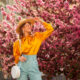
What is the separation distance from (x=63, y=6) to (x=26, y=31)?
2.20 m

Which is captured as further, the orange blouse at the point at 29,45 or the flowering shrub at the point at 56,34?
the flowering shrub at the point at 56,34

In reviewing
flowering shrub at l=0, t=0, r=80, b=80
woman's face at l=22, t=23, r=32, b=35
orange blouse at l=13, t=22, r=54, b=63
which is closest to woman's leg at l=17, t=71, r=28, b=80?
orange blouse at l=13, t=22, r=54, b=63

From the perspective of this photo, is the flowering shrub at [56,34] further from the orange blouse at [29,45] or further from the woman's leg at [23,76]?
the woman's leg at [23,76]

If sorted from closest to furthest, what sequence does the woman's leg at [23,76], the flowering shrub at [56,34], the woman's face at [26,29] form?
the woman's leg at [23,76] → the woman's face at [26,29] → the flowering shrub at [56,34]

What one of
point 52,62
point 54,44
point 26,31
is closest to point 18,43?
point 26,31

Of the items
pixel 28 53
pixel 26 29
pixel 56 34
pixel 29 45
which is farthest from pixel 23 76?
pixel 56 34

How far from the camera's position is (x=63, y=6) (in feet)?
20.3

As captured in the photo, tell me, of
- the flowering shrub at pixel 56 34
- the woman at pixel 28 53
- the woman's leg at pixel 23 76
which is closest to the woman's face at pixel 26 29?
the woman at pixel 28 53

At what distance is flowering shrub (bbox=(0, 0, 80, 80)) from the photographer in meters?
5.95

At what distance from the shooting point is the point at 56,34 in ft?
20.0

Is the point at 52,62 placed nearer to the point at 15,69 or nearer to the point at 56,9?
the point at 56,9

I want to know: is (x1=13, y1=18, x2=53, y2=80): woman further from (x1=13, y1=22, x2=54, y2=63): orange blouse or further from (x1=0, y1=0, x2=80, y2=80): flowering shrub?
(x1=0, y1=0, x2=80, y2=80): flowering shrub

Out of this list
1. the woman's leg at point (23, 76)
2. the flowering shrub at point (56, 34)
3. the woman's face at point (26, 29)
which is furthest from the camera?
the flowering shrub at point (56, 34)

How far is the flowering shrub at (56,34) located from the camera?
5953mm
